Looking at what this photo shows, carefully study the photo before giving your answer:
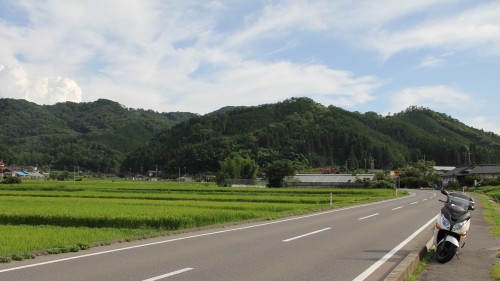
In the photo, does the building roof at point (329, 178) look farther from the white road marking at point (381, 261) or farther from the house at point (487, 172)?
the white road marking at point (381, 261)

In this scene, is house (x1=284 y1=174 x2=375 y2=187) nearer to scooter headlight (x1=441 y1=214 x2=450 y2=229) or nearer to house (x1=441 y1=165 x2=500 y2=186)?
house (x1=441 y1=165 x2=500 y2=186)

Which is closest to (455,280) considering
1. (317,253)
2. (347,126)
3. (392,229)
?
(317,253)

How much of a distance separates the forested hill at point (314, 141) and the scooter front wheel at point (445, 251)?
13392 centimetres

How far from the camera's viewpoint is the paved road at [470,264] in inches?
325

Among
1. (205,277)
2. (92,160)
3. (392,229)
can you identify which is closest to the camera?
(205,277)

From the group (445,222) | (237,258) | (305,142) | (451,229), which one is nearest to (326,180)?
(305,142)

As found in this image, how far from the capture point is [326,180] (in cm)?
8838

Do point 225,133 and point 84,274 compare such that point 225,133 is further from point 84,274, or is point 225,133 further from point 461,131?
point 84,274

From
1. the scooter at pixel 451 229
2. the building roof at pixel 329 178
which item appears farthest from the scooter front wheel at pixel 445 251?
the building roof at pixel 329 178

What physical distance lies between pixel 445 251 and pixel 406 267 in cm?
193

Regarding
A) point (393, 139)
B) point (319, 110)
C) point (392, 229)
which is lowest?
point (392, 229)

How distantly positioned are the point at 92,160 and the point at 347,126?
108 metres

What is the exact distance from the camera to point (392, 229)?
52.5ft

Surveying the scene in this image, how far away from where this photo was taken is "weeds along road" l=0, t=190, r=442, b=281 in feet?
26.1
